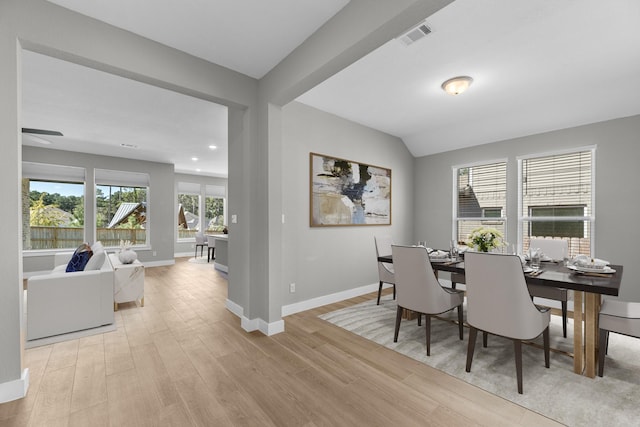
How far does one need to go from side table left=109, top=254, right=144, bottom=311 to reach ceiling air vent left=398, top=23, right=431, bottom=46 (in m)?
4.28

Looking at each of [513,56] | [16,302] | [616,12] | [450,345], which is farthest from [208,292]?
[616,12]

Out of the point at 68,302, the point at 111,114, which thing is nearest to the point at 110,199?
the point at 111,114

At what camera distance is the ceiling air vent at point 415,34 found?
2217 mm

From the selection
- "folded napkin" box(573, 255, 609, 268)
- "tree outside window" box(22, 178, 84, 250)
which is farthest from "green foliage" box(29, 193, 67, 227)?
"folded napkin" box(573, 255, 609, 268)

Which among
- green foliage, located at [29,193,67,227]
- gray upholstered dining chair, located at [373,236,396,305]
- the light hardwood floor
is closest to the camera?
the light hardwood floor

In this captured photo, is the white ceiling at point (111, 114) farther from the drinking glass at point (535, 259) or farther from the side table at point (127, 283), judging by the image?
the drinking glass at point (535, 259)

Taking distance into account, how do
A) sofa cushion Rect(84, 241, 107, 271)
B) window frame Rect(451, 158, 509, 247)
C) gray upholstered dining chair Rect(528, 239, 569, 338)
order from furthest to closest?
window frame Rect(451, 158, 509, 247)
sofa cushion Rect(84, 241, 107, 271)
gray upholstered dining chair Rect(528, 239, 569, 338)

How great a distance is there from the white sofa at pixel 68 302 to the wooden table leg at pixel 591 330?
15.2ft

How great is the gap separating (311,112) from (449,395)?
344cm

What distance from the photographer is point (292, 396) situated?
6.38 ft

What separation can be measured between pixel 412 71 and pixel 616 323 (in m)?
2.76

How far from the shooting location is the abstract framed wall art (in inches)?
153

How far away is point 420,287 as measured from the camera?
8.54 ft

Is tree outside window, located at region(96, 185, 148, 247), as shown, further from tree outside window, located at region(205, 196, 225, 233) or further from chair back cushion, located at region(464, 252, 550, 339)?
chair back cushion, located at region(464, 252, 550, 339)
